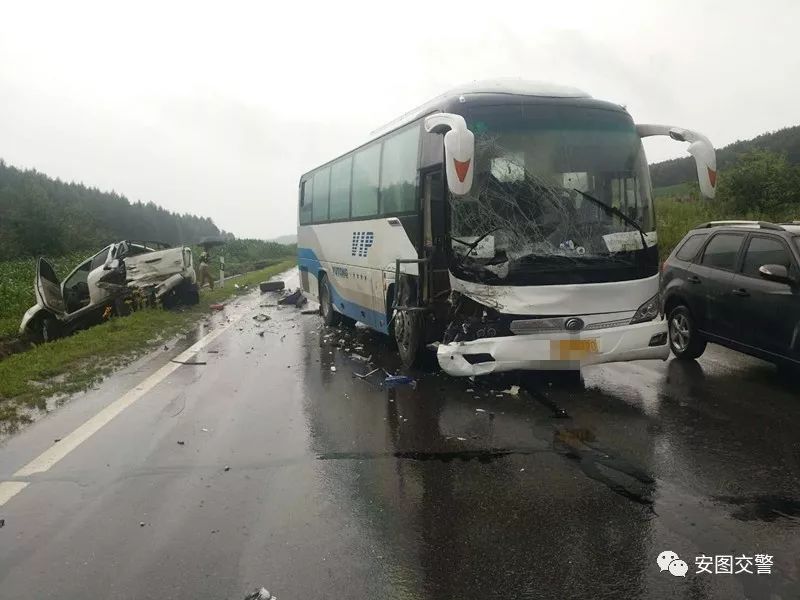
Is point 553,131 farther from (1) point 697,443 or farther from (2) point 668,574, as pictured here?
(2) point 668,574

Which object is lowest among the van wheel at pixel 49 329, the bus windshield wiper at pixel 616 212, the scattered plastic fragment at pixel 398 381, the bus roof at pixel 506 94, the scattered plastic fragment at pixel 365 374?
the van wheel at pixel 49 329

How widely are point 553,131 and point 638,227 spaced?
52.3 inches

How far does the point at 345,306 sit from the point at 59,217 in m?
57.5

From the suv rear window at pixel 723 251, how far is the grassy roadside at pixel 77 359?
25.4ft

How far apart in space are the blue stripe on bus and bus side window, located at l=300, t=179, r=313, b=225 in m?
0.68

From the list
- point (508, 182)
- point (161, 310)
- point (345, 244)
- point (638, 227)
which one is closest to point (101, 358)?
point (345, 244)

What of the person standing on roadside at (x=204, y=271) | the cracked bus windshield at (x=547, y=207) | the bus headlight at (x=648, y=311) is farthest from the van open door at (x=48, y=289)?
the bus headlight at (x=648, y=311)

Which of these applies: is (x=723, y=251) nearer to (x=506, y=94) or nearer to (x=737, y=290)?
(x=737, y=290)

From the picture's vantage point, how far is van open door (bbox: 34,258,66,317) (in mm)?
12523

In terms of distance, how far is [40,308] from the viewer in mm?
12852

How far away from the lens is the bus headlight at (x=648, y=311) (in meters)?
6.52

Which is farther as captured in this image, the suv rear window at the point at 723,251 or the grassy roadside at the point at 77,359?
the suv rear window at the point at 723,251

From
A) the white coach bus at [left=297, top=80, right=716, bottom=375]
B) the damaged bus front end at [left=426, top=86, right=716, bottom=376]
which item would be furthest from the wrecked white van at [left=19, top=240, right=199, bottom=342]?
the damaged bus front end at [left=426, top=86, right=716, bottom=376]

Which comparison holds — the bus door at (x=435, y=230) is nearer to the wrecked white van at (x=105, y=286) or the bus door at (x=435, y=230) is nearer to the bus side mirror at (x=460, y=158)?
the bus side mirror at (x=460, y=158)
